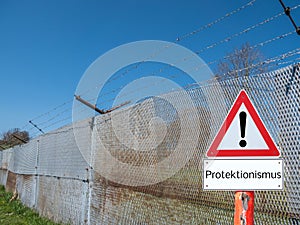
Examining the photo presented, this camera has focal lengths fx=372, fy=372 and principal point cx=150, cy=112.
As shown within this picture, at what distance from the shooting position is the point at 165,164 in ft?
13.5

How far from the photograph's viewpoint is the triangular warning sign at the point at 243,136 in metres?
2.51

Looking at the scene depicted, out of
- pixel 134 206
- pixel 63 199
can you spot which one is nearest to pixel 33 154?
pixel 63 199

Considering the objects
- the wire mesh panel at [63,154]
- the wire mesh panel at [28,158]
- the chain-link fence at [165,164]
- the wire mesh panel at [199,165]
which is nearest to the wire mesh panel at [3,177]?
the wire mesh panel at [28,158]

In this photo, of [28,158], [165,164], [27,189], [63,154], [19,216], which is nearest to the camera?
[165,164]

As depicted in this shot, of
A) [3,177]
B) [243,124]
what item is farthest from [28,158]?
[243,124]

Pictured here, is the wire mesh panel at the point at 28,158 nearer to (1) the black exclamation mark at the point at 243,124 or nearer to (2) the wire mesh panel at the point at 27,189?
(2) the wire mesh panel at the point at 27,189

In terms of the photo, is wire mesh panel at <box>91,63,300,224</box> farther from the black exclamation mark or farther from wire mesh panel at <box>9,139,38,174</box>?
wire mesh panel at <box>9,139,38,174</box>

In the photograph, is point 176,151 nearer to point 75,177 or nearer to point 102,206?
point 102,206

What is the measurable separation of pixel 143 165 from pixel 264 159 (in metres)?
2.31

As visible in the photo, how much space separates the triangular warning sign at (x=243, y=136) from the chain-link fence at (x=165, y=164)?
0.95 ft

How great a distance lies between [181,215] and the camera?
375 cm

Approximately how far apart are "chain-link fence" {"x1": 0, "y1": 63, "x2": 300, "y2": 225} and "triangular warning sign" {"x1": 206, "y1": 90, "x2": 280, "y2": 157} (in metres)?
0.29

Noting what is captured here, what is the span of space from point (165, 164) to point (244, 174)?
1716 mm

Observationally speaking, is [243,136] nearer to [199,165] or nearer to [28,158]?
[199,165]
